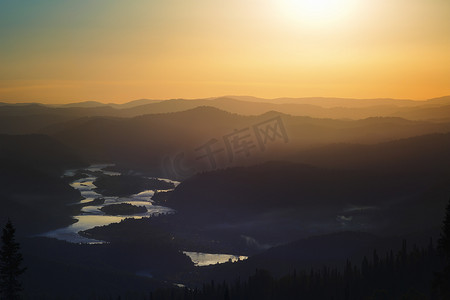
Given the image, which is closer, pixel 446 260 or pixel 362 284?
pixel 446 260

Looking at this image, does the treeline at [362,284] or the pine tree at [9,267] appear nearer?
the pine tree at [9,267]

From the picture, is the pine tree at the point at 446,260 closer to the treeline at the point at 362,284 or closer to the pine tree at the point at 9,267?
the pine tree at the point at 9,267

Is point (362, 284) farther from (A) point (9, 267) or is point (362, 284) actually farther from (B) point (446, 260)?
(A) point (9, 267)

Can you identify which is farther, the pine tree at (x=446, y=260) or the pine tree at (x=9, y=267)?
the pine tree at (x=9, y=267)

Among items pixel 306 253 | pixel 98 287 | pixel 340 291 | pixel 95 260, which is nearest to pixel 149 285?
pixel 98 287

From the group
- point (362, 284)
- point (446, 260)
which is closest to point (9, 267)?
point (446, 260)

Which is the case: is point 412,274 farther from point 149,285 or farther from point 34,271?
point 34,271

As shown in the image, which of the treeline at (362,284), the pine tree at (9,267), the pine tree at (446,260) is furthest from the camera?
the treeline at (362,284)

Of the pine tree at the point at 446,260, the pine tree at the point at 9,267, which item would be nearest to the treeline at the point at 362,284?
the pine tree at the point at 9,267

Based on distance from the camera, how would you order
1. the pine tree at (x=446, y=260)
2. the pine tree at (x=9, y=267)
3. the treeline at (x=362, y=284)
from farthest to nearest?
the treeline at (x=362, y=284), the pine tree at (x=9, y=267), the pine tree at (x=446, y=260)

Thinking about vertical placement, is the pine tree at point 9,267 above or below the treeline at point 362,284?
above
